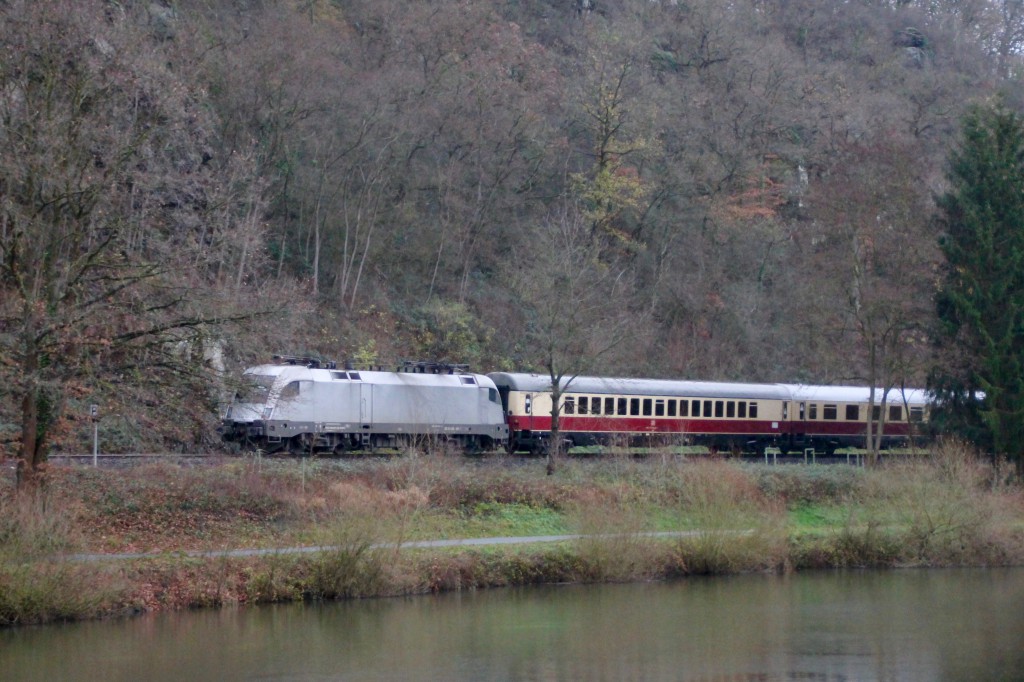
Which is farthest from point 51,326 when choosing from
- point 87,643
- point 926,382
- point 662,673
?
point 926,382

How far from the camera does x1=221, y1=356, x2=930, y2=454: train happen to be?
1318 inches

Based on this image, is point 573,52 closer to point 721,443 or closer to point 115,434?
point 721,443

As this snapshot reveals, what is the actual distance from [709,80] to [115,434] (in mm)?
42918

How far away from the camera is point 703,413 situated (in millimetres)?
40781

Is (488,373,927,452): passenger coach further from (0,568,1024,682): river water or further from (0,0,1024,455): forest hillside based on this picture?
(0,568,1024,682): river water

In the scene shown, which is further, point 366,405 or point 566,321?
point 366,405

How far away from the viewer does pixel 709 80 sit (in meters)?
63.2

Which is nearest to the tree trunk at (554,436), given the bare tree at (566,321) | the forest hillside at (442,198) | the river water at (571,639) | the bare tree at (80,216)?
the bare tree at (566,321)

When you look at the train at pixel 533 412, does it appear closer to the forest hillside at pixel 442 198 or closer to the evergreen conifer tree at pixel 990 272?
the forest hillside at pixel 442 198

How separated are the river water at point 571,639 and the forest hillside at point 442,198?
534 cm

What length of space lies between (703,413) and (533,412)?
694 centimetres

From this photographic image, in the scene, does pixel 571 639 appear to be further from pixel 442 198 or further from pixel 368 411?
pixel 442 198

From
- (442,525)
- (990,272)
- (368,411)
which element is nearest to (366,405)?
(368,411)

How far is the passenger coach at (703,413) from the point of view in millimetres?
37969
